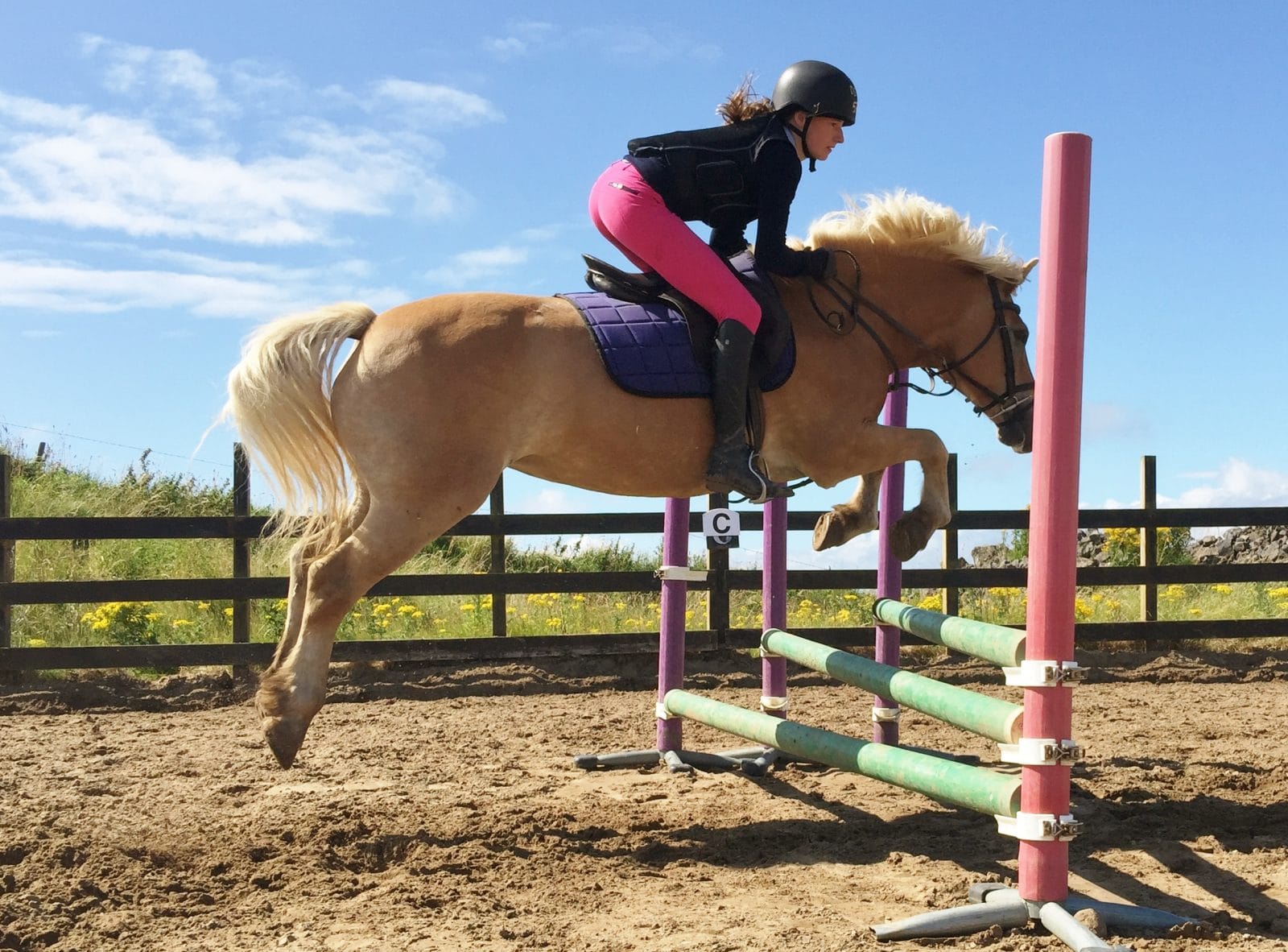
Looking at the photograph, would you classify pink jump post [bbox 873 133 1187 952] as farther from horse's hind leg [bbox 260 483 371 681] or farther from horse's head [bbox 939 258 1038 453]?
horse's hind leg [bbox 260 483 371 681]

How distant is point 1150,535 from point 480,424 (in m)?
8.10

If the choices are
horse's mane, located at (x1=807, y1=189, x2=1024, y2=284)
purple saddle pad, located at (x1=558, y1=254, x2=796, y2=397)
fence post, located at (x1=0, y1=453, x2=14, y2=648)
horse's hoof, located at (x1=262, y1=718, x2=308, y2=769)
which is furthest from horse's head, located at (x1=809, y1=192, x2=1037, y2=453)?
fence post, located at (x1=0, y1=453, x2=14, y2=648)

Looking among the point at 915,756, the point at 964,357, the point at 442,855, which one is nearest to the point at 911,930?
the point at 915,756

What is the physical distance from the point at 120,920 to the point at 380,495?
144cm

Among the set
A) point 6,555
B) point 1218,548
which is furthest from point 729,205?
point 1218,548

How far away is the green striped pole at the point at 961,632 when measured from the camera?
3098mm

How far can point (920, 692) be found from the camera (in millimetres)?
3484

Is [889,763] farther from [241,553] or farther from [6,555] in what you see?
[6,555]

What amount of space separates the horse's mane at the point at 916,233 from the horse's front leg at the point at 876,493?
809mm

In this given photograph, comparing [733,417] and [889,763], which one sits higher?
[733,417]

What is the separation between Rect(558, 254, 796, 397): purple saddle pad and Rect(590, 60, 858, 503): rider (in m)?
0.11

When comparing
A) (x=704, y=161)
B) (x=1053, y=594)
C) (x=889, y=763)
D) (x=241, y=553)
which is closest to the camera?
(x=1053, y=594)

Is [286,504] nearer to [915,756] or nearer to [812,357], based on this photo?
[812,357]

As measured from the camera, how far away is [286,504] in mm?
4074
